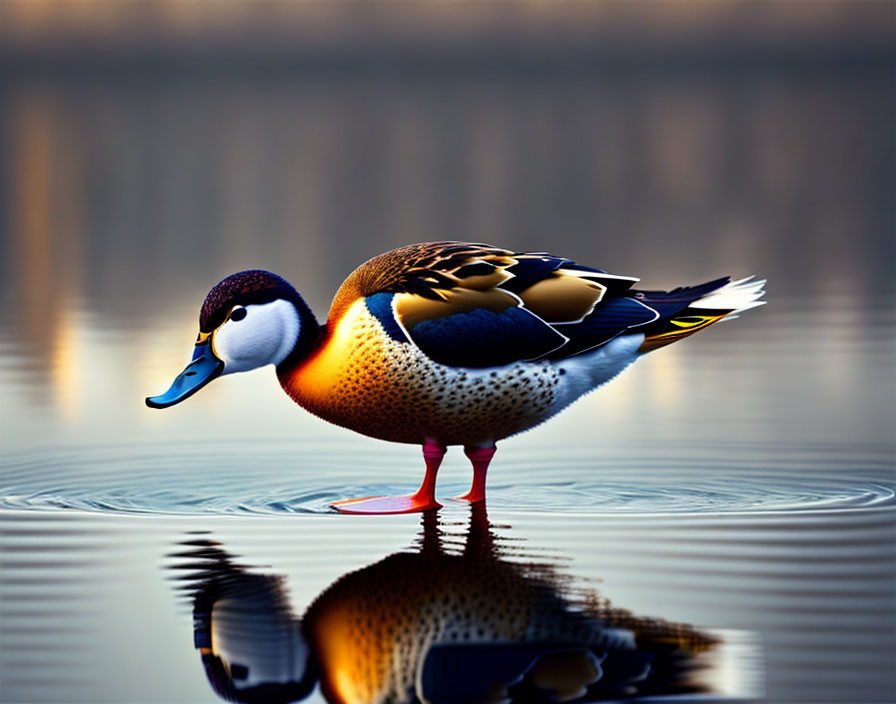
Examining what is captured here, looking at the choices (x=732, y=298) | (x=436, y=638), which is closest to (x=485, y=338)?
(x=732, y=298)

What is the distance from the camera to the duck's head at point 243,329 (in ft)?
25.5

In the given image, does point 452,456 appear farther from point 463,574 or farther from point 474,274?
point 463,574

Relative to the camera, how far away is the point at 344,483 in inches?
321

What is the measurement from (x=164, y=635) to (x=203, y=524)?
155 centimetres

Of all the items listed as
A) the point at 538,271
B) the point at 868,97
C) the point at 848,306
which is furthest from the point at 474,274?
the point at 868,97

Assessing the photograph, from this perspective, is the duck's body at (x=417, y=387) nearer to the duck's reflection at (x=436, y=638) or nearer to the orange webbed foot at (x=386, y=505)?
the orange webbed foot at (x=386, y=505)

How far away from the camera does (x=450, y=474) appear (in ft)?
27.8

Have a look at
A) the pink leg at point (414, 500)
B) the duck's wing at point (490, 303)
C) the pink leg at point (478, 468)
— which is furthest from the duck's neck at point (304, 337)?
the pink leg at point (478, 468)

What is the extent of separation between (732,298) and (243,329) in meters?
2.19

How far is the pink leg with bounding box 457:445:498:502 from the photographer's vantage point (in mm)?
7844

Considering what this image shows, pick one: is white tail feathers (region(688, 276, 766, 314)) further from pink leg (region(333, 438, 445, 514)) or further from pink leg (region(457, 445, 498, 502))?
pink leg (region(333, 438, 445, 514))

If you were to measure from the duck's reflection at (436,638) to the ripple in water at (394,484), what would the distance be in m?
1.06

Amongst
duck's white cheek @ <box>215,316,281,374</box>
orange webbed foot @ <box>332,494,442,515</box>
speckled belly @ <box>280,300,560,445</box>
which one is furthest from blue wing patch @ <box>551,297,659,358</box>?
duck's white cheek @ <box>215,316,281,374</box>

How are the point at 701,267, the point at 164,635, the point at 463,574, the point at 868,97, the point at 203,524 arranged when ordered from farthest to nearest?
the point at 868,97 → the point at 701,267 → the point at 203,524 → the point at 463,574 → the point at 164,635
